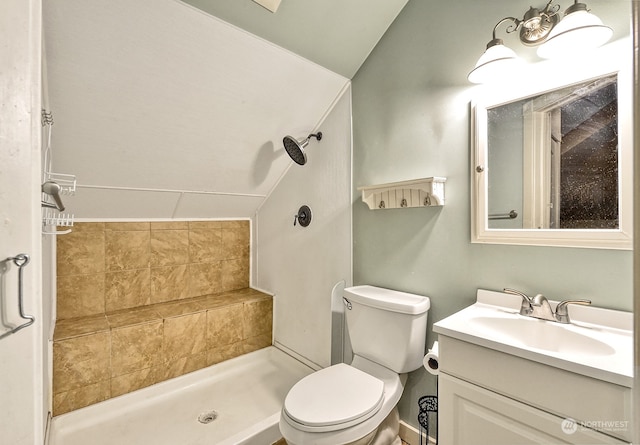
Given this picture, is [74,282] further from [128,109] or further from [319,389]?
[319,389]

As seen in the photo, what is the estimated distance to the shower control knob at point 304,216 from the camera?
2135 mm

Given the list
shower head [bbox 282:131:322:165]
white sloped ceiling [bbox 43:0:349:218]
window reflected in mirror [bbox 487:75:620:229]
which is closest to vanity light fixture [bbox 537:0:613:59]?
window reflected in mirror [bbox 487:75:620:229]

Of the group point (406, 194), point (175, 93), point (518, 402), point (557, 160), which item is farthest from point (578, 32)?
point (175, 93)

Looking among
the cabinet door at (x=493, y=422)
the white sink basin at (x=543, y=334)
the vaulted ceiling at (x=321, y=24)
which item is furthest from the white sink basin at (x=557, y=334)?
the vaulted ceiling at (x=321, y=24)

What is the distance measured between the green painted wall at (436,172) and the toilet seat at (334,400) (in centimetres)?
37

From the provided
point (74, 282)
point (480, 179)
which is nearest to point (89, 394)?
point (74, 282)

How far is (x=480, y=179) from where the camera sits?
1314 mm

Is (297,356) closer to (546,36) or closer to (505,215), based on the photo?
(505,215)

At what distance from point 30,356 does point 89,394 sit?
1334 millimetres

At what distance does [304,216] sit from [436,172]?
991 mm

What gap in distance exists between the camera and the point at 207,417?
176cm

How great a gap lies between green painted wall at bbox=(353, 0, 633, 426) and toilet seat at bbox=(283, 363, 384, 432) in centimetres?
37

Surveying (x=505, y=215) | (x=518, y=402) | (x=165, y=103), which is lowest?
(x=518, y=402)

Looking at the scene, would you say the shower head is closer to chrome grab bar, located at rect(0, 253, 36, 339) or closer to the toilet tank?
the toilet tank
